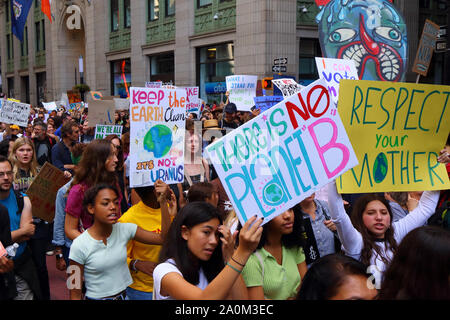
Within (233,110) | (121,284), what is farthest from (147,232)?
(233,110)

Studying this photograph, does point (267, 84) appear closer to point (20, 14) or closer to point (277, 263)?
point (20, 14)

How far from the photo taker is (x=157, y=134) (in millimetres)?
5262

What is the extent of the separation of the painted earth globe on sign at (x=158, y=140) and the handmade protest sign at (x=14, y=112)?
307 inches

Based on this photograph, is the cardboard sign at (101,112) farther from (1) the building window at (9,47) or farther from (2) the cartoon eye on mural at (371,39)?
(1) the building window at (9,47)

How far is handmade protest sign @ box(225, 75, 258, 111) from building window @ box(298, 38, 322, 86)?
5703 millimetres

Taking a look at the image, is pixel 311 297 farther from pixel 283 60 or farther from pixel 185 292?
pixel 283 60

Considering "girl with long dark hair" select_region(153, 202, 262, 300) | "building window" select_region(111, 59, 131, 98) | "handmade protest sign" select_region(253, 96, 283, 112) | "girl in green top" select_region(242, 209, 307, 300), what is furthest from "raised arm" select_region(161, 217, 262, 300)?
"building window" select_region(111, 59, 131, 98)

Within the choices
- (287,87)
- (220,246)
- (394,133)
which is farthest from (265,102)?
(220,246)

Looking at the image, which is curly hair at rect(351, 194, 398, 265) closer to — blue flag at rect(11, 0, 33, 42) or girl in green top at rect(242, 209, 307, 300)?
girl in green top at rect(242, 209, 307, 300)

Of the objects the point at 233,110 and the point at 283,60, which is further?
the point at 283,60

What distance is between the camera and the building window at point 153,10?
26542mm

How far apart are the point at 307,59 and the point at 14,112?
39.4ft

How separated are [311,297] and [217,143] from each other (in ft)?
3.81

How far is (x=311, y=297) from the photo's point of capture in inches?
88.3
